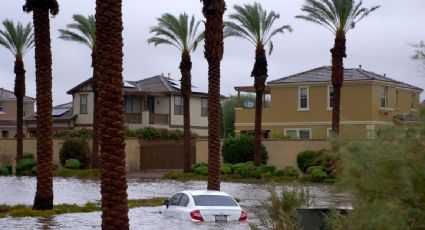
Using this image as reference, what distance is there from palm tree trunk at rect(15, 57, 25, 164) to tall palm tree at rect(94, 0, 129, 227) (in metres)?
40.1

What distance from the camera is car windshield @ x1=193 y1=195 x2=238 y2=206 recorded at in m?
23.5

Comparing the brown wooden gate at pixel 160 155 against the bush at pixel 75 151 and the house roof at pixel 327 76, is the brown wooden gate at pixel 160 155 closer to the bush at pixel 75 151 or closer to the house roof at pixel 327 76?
the bush at pixel 75 151

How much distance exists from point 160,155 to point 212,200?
1484 inches

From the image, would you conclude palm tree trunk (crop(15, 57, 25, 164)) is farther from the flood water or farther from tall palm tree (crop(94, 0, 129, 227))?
tall palm tree (crop(94, 0, 129, 227))

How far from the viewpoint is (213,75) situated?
33.4m

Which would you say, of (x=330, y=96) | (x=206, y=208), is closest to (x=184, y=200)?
(x=206, y=208)

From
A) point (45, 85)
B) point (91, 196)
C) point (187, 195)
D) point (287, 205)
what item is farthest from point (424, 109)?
point (91, 196)

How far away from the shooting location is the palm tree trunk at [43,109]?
27250 millimetres

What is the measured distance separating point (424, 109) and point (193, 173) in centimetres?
4322

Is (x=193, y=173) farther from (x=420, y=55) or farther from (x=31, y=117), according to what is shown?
(x=420, y=55)

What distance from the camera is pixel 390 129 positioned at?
8.94 meters

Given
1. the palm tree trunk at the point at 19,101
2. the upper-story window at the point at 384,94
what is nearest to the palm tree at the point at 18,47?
the palm tree trunk at the point at 19,101

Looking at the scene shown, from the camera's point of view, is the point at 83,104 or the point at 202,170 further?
the point at 83,104

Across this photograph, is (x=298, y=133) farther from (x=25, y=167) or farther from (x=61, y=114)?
(x=61, y=114)
